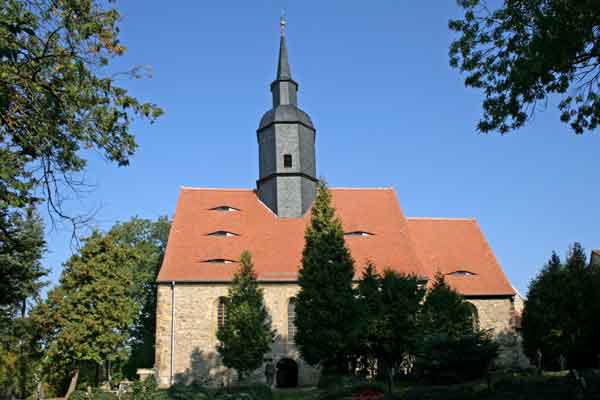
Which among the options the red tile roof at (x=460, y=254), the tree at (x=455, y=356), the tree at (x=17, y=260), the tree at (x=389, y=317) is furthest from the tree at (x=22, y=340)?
the red tile roof at (x=460, y=254)

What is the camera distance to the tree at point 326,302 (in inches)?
836

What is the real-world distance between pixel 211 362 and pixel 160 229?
1553cm

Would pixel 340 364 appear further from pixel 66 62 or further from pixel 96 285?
pixel 66 62

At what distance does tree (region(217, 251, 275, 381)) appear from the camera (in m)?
22.2

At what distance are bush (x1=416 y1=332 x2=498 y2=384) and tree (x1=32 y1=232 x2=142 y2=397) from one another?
14636mm

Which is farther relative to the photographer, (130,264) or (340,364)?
(130,264)

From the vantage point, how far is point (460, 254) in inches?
1159

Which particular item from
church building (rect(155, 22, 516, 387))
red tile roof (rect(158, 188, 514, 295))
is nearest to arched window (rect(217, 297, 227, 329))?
church building (rect(155, 22, 516, 387))

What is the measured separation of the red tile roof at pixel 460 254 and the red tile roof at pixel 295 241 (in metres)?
0.05

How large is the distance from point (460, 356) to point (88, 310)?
54.4ft

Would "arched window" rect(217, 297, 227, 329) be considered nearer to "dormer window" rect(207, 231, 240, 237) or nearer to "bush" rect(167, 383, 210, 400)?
"dormer window" rect(207, 231, 240, 237)

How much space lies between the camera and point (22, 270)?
1769cm

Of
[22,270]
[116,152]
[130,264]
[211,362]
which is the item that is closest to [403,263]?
[211,362]

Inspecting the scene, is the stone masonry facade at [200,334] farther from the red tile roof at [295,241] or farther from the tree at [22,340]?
the tree at [22,340]
